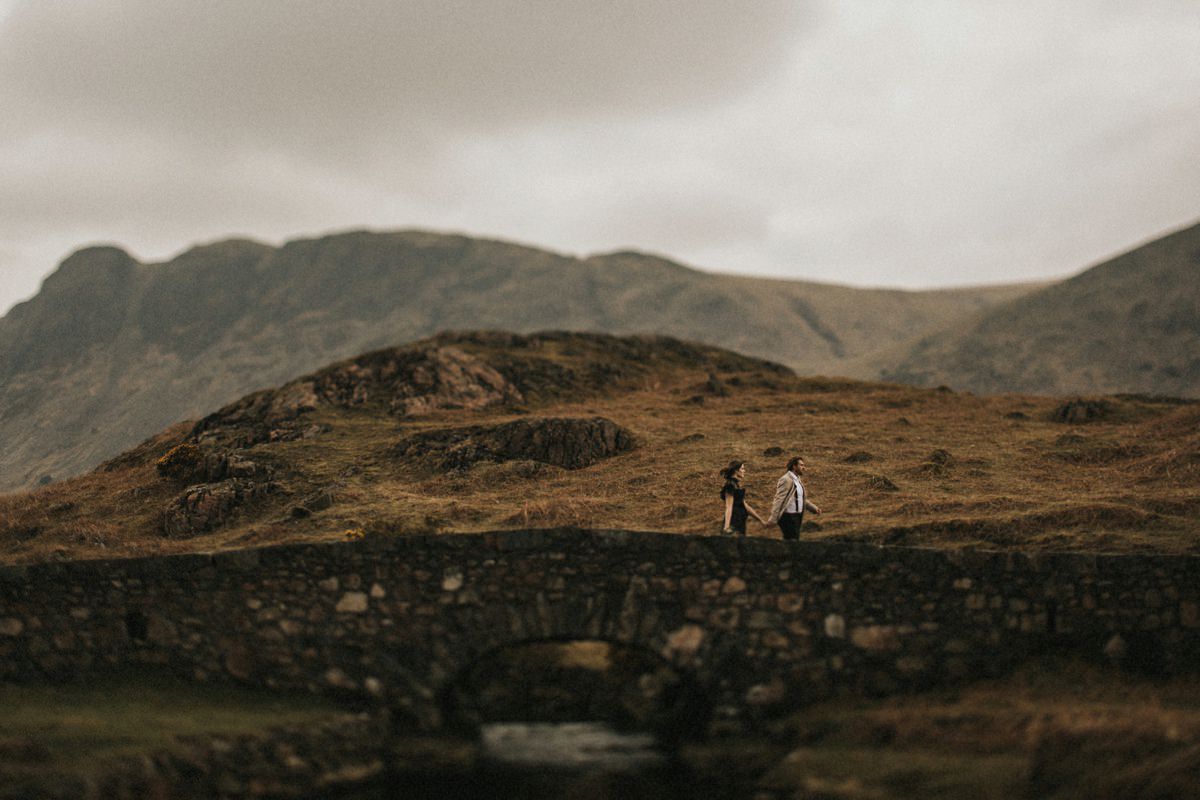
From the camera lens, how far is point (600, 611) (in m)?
15.1

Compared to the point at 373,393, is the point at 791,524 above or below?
below

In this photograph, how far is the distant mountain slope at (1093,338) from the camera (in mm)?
101875

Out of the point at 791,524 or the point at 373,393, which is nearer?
the point at 791,524

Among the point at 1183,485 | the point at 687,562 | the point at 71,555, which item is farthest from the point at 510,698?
the point at 1183,485

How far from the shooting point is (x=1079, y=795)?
10867 millimetres

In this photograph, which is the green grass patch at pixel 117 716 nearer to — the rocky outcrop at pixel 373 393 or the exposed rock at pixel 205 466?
the exposed rock at pixel 205 466

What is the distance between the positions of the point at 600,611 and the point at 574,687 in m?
5.27

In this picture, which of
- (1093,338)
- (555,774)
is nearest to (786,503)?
(555,774)

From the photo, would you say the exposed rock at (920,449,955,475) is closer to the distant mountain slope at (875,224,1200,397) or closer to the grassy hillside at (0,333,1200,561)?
the grassy hillside at (0,333,1200,561)

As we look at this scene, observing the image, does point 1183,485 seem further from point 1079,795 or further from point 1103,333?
point 1103,333

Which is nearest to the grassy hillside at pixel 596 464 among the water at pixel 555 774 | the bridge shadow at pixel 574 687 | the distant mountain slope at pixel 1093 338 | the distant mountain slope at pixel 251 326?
the bridge shadow at pixel 574 687

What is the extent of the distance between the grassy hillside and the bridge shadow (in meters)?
3.67

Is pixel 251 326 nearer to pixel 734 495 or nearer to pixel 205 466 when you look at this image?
pixel 205 466

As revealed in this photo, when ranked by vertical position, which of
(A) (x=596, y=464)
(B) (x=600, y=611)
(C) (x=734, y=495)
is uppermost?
(A) (x=596, y=464)
